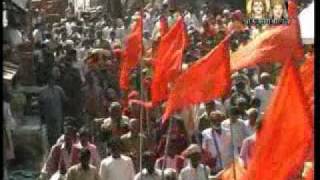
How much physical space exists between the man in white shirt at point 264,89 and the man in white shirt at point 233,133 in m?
1.38

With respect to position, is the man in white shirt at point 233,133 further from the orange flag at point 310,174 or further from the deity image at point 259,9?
the deity image at point 259,9

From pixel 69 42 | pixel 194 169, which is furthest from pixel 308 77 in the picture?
pixel 69 42

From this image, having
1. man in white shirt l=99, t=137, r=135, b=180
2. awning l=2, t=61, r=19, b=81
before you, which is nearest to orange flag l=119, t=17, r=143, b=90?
awning l=2, t=61, r=19, b=81

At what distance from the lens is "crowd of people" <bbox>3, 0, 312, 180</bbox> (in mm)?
8328

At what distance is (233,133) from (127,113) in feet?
5.85

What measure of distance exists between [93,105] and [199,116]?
1783 millimetres

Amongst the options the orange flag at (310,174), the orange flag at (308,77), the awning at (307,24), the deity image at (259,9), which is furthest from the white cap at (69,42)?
the orange flag at (310,174)

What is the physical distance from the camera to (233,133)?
8.82 m

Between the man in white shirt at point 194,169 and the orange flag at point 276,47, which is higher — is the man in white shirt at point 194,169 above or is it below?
below

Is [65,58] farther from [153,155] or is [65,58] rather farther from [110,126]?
[153,155]

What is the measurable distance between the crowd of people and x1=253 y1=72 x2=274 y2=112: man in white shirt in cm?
1

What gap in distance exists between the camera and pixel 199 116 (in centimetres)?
1014

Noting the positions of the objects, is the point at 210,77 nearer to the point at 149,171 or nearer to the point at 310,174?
the point at 149,171

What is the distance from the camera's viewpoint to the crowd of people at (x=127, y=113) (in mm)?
8328
